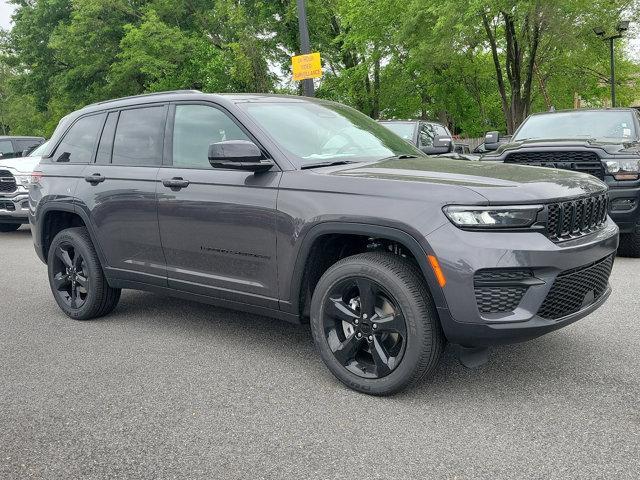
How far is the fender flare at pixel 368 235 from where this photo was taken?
125 inches

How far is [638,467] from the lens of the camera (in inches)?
105

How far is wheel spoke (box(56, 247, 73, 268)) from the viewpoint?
5367 mm

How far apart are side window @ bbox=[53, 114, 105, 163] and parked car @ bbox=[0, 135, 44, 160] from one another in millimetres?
10088

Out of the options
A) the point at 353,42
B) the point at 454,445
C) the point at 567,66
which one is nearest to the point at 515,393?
the point at 454,445

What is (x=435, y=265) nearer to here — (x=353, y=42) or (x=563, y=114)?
(x=563, y=114)

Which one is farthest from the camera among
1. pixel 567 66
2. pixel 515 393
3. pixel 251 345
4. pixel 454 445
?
pixel 567 66

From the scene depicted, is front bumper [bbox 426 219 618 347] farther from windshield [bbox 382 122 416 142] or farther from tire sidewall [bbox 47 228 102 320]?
windshield [bbox 382 122 416 142]

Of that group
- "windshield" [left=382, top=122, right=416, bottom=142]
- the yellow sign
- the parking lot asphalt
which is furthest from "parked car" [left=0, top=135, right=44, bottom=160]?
the parking lot asphalt

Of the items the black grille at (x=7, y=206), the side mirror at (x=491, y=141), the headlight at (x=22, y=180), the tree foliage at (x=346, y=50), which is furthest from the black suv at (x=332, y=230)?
the tree foliage at (x=346, y=50)

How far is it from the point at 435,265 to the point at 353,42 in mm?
20892

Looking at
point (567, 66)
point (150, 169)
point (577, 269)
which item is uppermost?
point (567, 66)

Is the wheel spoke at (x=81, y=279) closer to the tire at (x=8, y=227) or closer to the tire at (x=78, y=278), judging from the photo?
the tire at (x=78, y=278)

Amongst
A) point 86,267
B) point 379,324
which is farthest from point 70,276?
point 379,324

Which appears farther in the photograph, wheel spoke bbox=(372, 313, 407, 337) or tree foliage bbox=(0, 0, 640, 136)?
tree foliage bbox=(0, 0, 640, 136)
